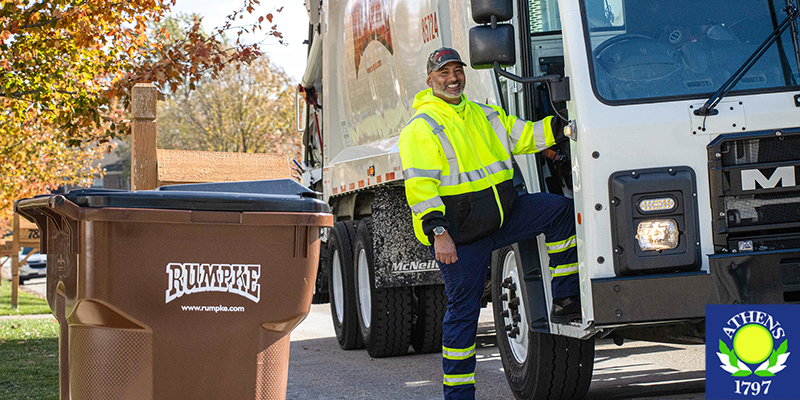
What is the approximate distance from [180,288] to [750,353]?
7.17 ft

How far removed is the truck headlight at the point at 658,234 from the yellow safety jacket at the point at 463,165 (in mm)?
799

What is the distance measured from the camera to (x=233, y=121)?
31438mm

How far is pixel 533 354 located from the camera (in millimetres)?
4652

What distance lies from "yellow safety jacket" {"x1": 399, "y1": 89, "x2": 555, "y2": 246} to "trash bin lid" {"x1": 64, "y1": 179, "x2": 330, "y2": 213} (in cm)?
69

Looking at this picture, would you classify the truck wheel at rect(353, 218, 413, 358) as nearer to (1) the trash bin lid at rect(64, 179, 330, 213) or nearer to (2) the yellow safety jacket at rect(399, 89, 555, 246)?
(2) the yellow safety jacket at rect(399, 89, 555, 246)

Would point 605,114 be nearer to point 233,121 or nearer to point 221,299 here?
point 221,299

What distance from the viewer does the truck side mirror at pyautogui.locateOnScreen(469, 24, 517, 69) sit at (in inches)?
161

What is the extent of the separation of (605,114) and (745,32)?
78 cm

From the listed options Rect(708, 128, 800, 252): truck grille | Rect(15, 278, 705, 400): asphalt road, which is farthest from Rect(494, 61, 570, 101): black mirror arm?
Rect(15, 278, 705, 400): asphalt road

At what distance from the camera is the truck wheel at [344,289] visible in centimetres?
774

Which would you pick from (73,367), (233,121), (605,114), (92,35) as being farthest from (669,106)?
(233,121)

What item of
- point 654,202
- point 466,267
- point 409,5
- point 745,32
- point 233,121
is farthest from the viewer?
point 233,121

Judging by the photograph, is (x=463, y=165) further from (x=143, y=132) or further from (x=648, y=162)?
(x=143, y=132)

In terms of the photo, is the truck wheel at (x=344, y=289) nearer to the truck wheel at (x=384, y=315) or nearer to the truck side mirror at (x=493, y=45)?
the truck wheel at (x=384, y=315)
